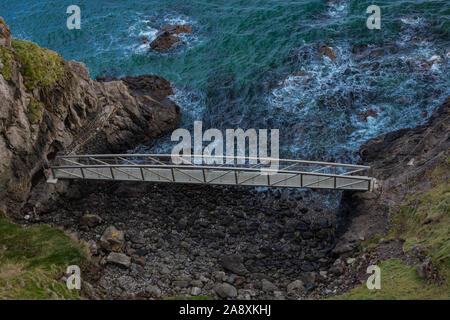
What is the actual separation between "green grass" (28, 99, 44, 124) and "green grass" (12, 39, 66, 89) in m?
1.28

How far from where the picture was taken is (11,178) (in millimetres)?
30188

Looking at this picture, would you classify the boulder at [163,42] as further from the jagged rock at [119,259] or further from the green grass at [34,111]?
the jagged rock at [119,259]

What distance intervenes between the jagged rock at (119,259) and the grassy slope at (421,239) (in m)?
13.7

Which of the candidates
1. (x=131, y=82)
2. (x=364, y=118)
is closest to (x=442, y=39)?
(x=364, y=118)

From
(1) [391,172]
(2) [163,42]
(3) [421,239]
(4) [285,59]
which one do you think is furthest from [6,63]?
(3) [421,239]

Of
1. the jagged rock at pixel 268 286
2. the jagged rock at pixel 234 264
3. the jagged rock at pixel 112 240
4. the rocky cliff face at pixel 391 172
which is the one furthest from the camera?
the jagged rock at pixel 112 240

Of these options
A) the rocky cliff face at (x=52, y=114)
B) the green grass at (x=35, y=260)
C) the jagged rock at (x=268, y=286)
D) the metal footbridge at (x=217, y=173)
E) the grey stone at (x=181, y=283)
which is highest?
the rocky cliff face at (x=52, y=114)

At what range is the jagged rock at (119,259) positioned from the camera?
88.1ft

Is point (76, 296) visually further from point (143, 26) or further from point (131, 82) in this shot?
point (143, 26)

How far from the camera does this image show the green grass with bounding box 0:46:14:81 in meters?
29.4

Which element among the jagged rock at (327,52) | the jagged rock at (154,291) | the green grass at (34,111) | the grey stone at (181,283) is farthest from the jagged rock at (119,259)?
the jagged rock at (327,52)

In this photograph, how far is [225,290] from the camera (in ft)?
82.7

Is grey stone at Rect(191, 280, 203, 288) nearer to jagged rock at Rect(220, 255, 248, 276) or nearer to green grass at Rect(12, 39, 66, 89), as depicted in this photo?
jagged rock at Rect(220, 255, 248, 276)
